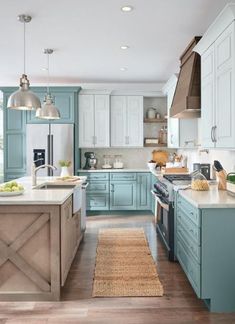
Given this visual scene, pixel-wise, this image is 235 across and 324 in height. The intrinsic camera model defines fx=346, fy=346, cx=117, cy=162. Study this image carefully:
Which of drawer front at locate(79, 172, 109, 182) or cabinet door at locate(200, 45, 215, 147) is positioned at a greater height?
cabinet door at locate(200, 45, 215, 147)

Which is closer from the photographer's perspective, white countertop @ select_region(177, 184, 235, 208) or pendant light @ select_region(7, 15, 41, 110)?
white countertop @ select_region(177, 184, 235, 208)

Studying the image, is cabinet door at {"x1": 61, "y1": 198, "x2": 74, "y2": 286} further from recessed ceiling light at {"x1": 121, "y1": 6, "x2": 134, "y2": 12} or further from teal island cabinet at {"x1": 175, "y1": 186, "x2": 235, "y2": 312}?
recessed ceiling light at {"x1": 121, "y1": 6, "x2": 134, "y2": 12}

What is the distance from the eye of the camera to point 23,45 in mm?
4637

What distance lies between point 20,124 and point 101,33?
11.1 ft

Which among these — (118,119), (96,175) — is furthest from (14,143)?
(118,119)

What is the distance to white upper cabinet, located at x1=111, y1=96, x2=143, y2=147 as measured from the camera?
7.26m

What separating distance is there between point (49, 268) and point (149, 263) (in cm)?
135

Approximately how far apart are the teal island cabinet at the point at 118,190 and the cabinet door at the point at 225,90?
12.5 feet

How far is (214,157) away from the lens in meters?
4.61

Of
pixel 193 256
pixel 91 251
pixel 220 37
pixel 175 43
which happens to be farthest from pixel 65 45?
pixel 193 256

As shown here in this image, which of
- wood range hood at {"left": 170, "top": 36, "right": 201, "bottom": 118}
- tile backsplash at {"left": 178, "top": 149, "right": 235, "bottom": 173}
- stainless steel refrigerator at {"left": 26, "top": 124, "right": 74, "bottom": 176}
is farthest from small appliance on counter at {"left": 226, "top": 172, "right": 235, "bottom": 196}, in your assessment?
stainless steel refrigerator at {"left": 26, "top": 124, "right": 74, "bottom": 176}

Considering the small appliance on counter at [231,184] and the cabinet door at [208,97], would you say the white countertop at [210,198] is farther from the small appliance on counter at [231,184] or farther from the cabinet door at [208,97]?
the cabinet door at [208,97]

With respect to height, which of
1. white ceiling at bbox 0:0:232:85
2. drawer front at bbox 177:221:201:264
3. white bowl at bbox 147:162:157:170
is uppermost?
white ceiling at bbox 0:0:232:85

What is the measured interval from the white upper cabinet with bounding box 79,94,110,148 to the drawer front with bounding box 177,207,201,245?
3644 mm
